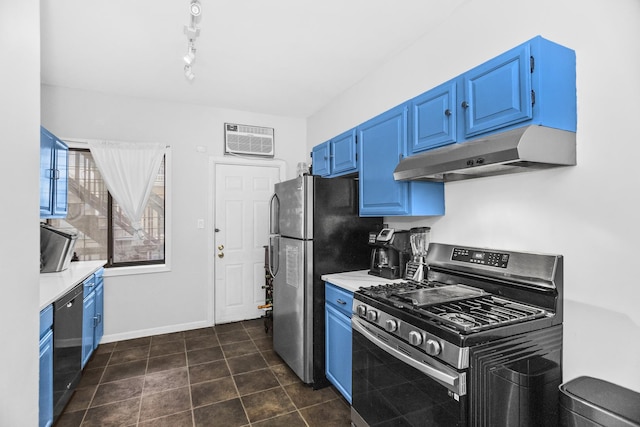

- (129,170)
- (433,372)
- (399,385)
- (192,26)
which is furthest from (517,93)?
(129,170)

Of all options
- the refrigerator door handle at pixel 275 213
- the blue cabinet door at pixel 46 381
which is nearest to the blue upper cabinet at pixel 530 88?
the refrigerator door handle at pixel 275 213

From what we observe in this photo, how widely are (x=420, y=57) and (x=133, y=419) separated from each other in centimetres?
344

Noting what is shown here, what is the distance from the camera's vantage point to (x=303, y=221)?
2.65 meters

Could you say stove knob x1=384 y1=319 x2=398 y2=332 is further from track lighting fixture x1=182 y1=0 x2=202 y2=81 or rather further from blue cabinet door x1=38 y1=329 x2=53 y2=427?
track lighting fixture x1=182 y1=0 x2=202 y2=81

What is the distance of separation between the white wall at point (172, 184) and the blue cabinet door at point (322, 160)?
131 centimetres

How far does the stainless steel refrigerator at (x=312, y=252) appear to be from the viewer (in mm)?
2648

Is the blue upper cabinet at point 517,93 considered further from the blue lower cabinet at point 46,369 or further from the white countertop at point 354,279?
the blue lower cabinet at point 46,369

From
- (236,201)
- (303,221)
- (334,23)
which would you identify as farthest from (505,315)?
(236,201)

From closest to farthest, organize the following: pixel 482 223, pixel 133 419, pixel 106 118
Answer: pixel 482 223
pixel 133 419
pixel 106 118

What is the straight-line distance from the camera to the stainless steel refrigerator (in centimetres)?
265

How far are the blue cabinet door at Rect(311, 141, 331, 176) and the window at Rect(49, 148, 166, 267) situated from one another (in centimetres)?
187

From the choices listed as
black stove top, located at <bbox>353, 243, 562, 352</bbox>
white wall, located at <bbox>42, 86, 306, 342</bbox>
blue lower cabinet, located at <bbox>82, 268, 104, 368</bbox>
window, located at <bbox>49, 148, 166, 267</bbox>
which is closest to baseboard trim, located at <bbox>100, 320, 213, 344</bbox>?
white wall, located at <bbox>42, 86, 306, 342</bbox>

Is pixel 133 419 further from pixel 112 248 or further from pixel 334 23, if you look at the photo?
pixel 334 23

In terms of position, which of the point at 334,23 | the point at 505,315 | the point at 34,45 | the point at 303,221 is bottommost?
the point at 505,315
